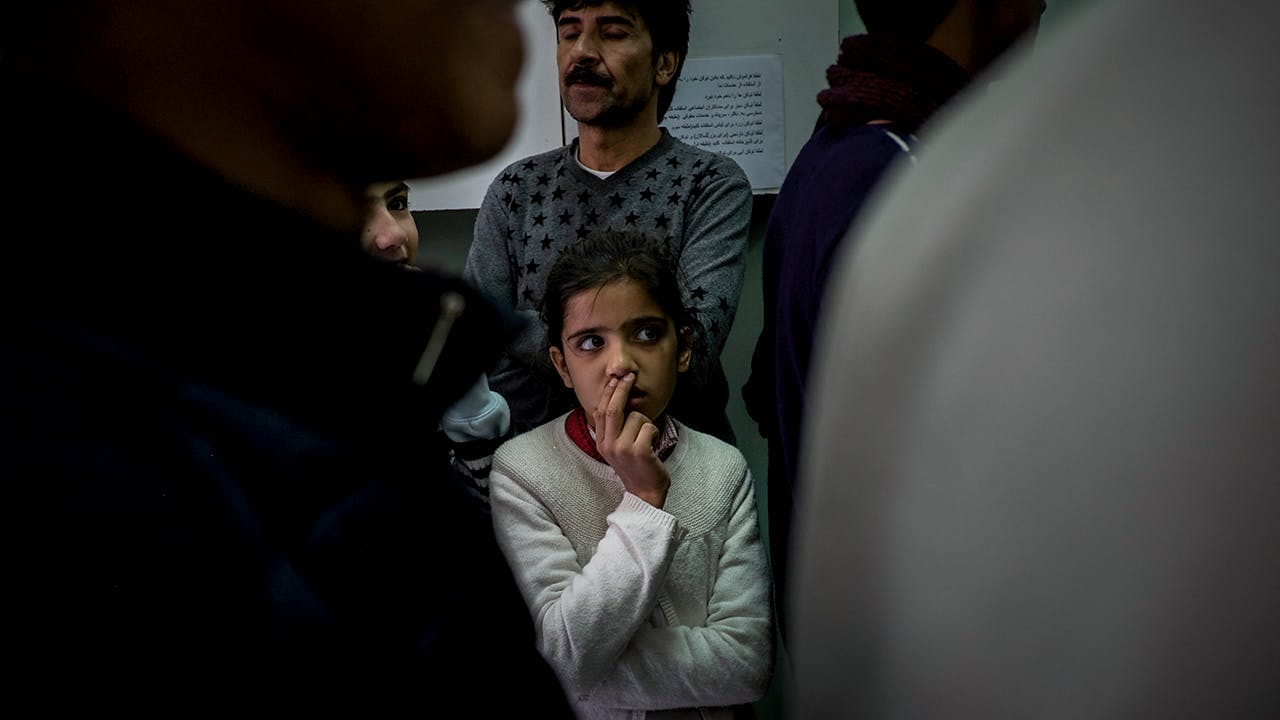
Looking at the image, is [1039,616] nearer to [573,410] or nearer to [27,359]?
[27,359]

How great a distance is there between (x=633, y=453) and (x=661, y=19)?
89cm

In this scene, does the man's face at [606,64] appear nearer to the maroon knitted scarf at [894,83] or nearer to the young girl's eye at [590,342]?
the young girl's eye at [590,342]

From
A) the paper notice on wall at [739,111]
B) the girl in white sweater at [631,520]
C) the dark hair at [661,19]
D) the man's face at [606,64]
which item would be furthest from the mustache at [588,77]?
the paper notice on wall at [739,111]

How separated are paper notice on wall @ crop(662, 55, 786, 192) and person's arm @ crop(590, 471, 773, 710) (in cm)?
145

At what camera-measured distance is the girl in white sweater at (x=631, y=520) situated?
1.13 metres

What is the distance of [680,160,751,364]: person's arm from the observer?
1529 millimetres

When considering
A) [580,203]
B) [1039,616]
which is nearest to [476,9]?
A: [1039,616]

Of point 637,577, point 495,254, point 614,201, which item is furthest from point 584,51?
point 637,577

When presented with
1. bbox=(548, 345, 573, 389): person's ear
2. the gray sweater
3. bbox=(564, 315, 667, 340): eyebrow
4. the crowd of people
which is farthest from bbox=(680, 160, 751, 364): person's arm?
the crowd of people

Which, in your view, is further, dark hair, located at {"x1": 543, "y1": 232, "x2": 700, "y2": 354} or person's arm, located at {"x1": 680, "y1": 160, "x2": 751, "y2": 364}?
person's arm, located at {"x1": 680, "y1": 160, "x2": 751, "y2": 364}

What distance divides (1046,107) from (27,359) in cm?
33

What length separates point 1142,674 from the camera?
224mm

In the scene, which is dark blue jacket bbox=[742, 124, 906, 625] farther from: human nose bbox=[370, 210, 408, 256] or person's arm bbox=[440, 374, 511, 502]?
human nose bbox=[370, 210, 408, 256]

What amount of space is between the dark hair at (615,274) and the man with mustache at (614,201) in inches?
2.3
